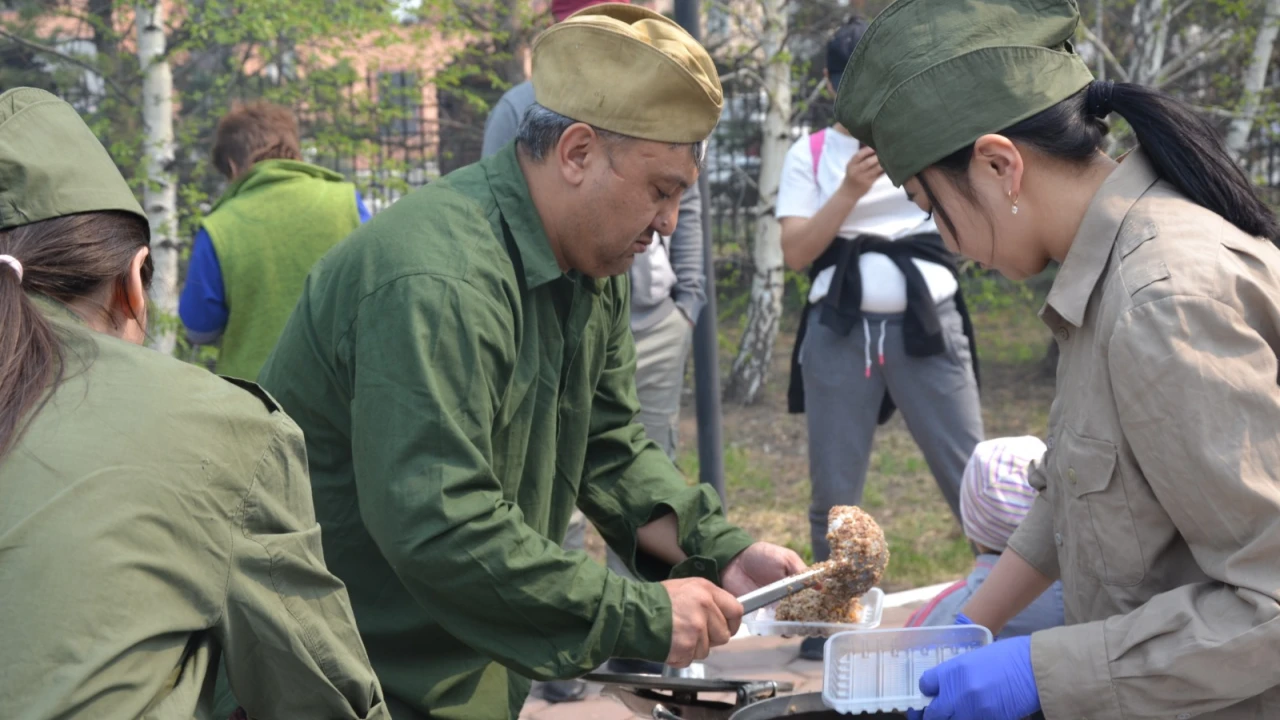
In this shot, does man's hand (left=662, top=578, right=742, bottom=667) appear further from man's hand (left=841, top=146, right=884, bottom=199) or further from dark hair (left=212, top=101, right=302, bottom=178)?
dark hair (left=212, top=101, right=302, bottom=178)

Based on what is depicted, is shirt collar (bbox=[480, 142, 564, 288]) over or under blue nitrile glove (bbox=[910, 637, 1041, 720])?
over

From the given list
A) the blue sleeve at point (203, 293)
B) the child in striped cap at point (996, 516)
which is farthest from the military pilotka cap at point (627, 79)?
the blue sleeve at point (203, 293)

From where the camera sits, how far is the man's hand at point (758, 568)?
2480 mm

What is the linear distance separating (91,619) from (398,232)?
922mm

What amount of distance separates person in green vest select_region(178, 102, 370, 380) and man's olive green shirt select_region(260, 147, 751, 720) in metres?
2.13

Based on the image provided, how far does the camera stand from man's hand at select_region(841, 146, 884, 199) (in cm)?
404

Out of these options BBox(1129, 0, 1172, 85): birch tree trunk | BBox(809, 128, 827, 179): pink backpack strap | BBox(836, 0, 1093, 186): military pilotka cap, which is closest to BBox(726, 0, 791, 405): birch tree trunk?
BBox(1129, 0, 1172, 85): birch tree trunk

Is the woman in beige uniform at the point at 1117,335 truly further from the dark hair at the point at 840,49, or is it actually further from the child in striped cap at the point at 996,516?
the dark hair at the point at 840,49

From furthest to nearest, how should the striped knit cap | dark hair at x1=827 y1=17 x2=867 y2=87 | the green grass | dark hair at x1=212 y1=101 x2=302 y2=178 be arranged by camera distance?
the green grass
dark hair at x1=212 y1=101 x2=302 y2=178
dark hair at x1=827 y1=17 x2=867 y2=87
the striped knit cap

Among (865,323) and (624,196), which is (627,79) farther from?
(865,323)

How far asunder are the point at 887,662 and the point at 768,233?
22.1ft

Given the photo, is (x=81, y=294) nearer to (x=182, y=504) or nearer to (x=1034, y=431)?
(x=182, y=504)

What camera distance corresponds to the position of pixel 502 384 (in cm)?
205

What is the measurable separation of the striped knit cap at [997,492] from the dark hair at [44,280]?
2.12 meters
